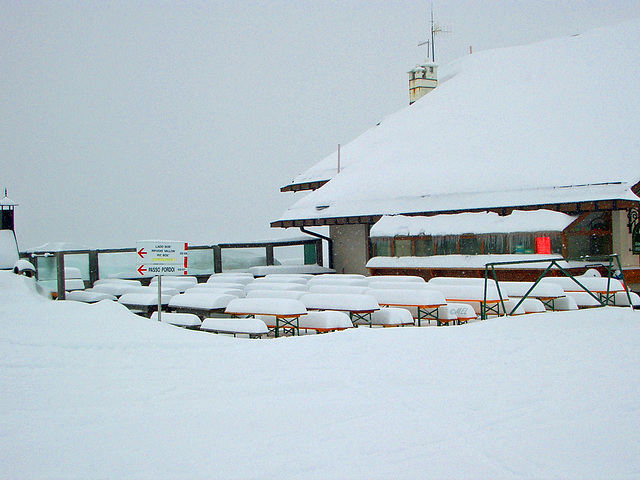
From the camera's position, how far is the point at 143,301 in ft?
48.5

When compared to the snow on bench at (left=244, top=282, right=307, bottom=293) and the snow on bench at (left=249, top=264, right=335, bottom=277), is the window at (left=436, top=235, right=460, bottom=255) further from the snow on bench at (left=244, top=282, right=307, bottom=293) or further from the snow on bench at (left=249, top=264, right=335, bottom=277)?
the snow on bench at (left=249, top=264, right=335, bottom=277)

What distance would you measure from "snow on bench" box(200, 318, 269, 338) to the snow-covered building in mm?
8409

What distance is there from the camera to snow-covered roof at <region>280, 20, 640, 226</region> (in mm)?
16844

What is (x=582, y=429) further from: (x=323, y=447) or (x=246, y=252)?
(x=246, y=252)

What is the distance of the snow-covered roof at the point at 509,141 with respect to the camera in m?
16.8

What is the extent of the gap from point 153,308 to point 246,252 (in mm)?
7714

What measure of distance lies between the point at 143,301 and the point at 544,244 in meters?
10.9

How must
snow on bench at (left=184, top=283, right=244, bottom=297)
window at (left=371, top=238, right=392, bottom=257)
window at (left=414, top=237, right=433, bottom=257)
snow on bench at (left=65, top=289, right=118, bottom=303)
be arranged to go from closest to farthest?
1. snow on bench at (left=184, top=283, right=244, bottom=297)
2. snow on bench at (left=65, top=289, right=118, bottom=303)
3. window at (left=414, top=237, right=433, bottom=257)
4. window at (left=371, top=238, right=392, bottom=257)

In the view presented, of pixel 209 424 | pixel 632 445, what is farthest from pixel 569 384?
pixel 209 424

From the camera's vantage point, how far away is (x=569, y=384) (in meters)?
5.25

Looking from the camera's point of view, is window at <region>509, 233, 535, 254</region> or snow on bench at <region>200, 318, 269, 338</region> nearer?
snow on bench at <region>200, 318, 269, 338</region>

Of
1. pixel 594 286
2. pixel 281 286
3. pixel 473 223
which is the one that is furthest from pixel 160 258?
pixel 473 223

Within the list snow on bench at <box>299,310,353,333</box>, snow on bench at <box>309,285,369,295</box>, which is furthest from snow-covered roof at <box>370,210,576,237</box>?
snow on bench at <box>299,310,353,333</box>

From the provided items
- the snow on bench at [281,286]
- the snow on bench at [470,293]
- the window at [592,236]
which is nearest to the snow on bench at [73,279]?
the snow on bench at [281,286]
